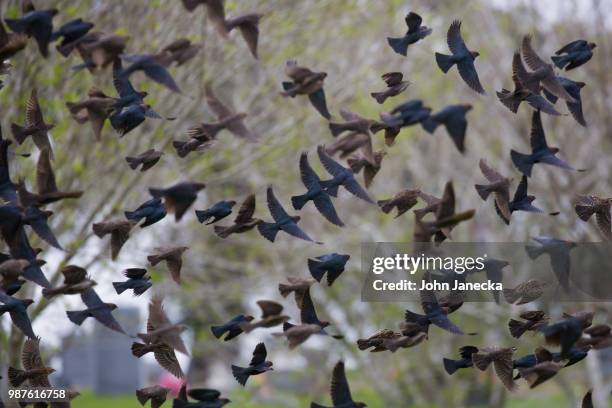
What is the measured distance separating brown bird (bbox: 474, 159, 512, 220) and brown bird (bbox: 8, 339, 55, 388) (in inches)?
55.0

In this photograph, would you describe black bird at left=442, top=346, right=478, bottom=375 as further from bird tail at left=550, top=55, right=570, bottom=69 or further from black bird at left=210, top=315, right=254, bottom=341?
bird tail at left=550, top=55, right=570, bottom=69

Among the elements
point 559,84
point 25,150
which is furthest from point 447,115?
point 25,150

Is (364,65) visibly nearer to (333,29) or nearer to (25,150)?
(333,29)

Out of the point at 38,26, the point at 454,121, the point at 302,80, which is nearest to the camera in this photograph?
the point at 454,121

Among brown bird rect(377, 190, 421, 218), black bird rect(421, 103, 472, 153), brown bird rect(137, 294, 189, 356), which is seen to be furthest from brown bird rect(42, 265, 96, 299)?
black bird rect(421, 103, 472, 153)

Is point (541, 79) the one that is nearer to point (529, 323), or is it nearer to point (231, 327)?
point (529, 323)

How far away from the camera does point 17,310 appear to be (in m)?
2.59

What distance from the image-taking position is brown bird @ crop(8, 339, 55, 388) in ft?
8.89

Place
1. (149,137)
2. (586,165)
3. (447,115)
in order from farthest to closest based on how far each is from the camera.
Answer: (586,165) < (149,137) < (447,115)

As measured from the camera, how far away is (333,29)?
7.43 metres

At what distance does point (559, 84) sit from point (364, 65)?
195 inches

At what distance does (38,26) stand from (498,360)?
1587 mm

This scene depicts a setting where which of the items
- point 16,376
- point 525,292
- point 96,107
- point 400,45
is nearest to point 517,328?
point 525,292

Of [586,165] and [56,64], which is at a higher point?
[586,165]
